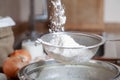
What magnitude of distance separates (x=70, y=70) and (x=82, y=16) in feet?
3.58

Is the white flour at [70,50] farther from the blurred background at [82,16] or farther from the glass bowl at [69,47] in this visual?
the blurred background at [82,16]

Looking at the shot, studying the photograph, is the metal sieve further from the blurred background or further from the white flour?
the blurred background

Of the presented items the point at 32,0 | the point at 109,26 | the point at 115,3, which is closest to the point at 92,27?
the point at 109,26

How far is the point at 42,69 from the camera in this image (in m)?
0.70

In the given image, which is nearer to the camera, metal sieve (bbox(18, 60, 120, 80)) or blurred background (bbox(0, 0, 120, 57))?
metal sieve (bbox(18, 60, 120, 80))

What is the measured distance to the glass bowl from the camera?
62 cm

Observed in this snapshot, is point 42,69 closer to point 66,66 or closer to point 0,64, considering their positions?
point 66,66

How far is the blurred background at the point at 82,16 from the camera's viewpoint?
1.32m

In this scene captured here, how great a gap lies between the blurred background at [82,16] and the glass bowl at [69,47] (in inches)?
21.6

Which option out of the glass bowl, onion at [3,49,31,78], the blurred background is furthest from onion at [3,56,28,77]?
the blurred background

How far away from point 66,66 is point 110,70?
0.32 feet

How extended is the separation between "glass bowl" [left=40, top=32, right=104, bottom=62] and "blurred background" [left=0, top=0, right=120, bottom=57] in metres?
0.55

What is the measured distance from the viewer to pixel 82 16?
5.79ft

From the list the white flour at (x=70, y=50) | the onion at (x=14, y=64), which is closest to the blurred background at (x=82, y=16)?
the onion at (x=14, y=64)
